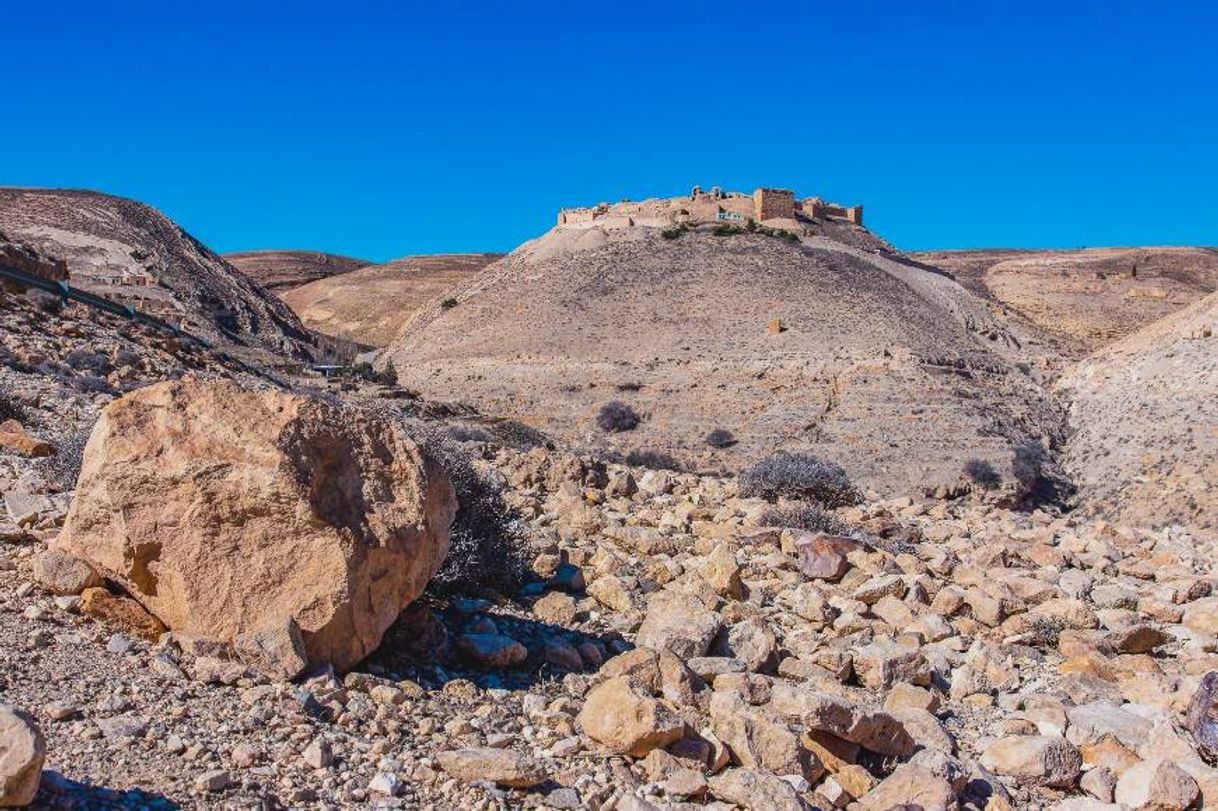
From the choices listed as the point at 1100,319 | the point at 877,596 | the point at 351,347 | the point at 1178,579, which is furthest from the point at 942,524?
the point at 1100,319

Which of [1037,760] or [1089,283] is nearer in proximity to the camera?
[1037,760]

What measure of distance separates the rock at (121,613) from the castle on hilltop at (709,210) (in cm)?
4633

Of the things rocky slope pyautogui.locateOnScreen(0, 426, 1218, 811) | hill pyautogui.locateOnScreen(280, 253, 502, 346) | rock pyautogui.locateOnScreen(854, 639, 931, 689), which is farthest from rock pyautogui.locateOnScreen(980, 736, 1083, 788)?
hill pyautogui.locateOnScreen(280, 253, 502, 346)

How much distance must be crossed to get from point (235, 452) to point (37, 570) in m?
1.14

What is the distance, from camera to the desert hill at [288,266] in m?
84.4

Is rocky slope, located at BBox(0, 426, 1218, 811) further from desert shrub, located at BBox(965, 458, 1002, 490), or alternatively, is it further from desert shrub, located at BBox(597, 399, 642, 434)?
desert shrub, located at BBox(597, 399, 642, 434)

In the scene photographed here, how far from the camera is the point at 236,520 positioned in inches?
180

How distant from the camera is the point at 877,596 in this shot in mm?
7301

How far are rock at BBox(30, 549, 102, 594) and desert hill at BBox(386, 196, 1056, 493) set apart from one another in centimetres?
1939

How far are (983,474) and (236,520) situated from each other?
68.3ft

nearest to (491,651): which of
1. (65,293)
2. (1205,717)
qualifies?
(1205,717)

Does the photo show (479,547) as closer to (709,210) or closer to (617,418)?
(617,418)

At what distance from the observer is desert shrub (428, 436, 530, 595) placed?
6512 mm

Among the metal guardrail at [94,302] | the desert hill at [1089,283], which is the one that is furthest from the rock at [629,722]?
the desert hill at [1089,283]
